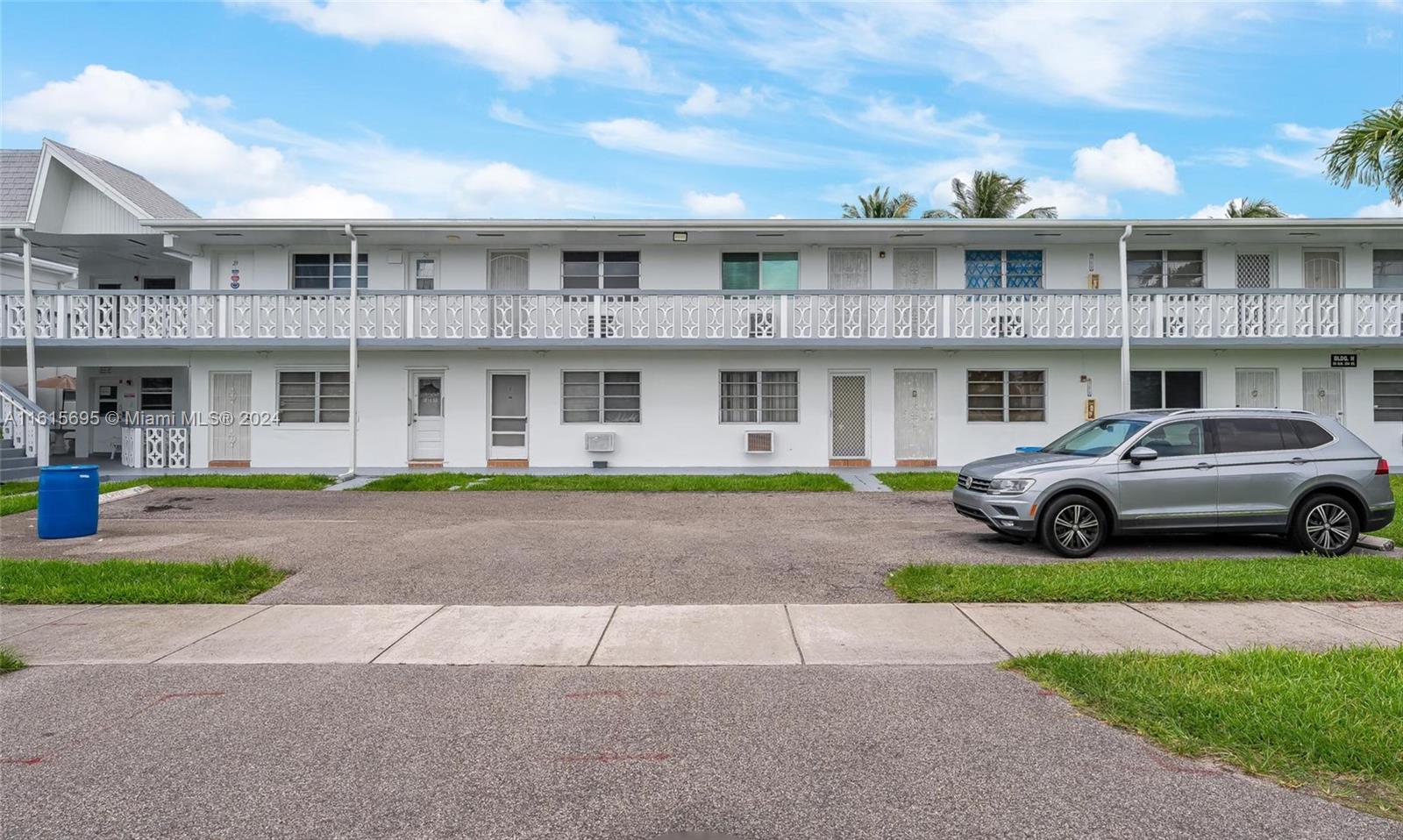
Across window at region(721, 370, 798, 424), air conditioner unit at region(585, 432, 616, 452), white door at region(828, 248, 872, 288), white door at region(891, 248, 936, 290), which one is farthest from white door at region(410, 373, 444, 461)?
white door at region(891, 248, 936, 290)

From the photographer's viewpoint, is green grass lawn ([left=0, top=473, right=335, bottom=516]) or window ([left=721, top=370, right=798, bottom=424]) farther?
window ([left=721, top=370, right=798, bottom=424])

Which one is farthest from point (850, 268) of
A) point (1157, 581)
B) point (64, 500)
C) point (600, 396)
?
point (64, 500)

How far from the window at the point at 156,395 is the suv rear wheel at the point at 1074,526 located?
24118 millimetres

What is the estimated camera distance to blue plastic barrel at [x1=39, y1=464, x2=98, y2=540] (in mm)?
10992

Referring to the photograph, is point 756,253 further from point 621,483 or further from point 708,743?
point 708,743

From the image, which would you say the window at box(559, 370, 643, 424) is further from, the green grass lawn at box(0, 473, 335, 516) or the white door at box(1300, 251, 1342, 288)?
the white door at box(1300, 251, 1342, 288)

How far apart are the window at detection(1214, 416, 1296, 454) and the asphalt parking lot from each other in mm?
1287

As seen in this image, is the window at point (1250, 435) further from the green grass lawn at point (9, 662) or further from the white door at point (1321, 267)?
the white door at point (1321, 267)

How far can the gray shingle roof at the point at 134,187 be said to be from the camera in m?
20.3

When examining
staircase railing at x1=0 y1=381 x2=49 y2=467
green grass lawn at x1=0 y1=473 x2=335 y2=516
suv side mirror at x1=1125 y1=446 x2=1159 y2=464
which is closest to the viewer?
suv side mirror at x1=1125 y1=446 x2=1159 y2=464

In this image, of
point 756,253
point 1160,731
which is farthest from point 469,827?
point 756,253

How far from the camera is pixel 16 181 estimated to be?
72.7 ft

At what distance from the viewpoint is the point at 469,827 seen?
142 inches

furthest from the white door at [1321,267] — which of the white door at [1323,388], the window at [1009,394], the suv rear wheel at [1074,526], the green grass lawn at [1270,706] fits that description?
the green grass lawn at [1270,706]
